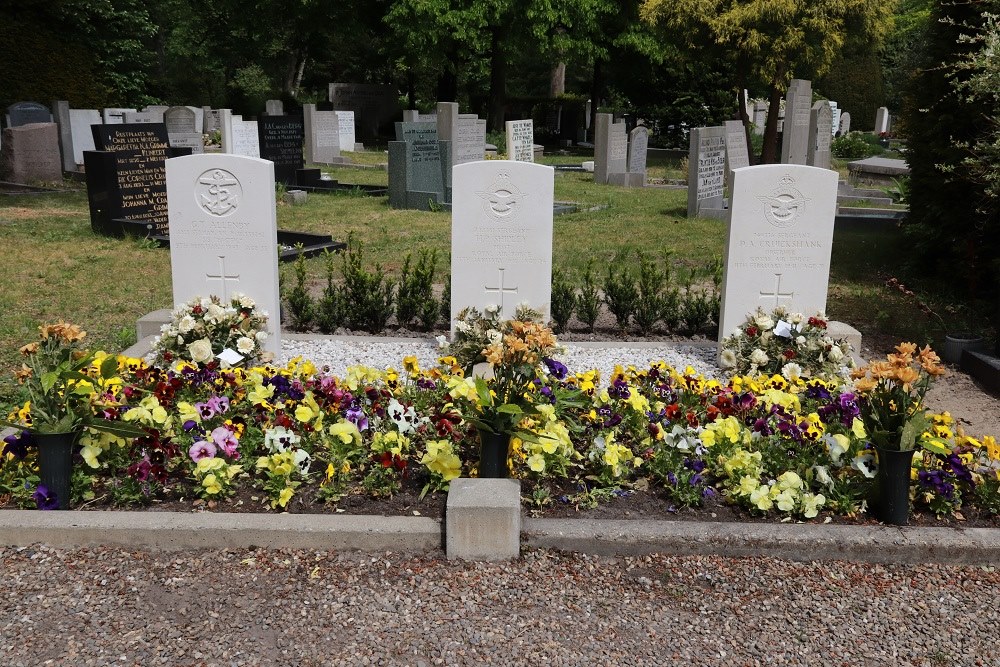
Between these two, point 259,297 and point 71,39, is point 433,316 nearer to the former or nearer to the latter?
point 259,297

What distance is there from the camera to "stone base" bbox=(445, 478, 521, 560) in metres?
3.92

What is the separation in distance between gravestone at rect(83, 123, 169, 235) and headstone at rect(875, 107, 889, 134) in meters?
34.7

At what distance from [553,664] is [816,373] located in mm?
3698

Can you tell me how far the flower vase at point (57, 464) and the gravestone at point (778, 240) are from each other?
14.9 ft

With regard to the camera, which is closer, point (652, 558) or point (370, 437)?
point (652, 558)

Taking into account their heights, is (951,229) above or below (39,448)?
above

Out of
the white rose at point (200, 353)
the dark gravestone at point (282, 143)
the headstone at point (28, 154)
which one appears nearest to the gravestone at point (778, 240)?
the white rose at point (200, 353)

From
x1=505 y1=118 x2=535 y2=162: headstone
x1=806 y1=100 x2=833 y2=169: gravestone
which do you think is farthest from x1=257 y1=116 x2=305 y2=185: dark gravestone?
x1=806 y1=100 x2=833 y2=169: gravestone

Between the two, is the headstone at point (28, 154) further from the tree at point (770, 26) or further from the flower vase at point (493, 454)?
the flower vase at point (493, 454)

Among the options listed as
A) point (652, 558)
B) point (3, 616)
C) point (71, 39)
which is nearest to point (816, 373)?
point (652, 558)

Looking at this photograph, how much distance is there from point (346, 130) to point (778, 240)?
82.5 feet

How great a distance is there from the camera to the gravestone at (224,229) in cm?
663

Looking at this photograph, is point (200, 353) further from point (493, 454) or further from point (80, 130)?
point (80, 130)

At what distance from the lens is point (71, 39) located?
31.4m
